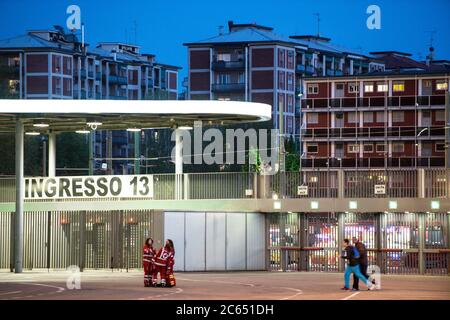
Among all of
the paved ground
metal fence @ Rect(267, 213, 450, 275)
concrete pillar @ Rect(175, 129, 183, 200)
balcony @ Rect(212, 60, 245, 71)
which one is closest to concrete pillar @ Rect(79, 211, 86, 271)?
the paved ground

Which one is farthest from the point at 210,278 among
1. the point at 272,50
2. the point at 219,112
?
the point at 272,50

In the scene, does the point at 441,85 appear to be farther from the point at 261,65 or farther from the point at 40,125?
the point at 40,125

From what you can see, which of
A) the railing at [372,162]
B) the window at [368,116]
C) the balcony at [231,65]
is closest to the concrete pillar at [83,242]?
the railing at [372,162]

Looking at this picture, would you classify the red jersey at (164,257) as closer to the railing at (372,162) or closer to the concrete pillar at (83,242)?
the concrete pillar at (83,242)

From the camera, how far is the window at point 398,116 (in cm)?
13238

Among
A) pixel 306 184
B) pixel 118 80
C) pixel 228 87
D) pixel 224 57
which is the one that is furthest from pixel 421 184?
pixel 118 80

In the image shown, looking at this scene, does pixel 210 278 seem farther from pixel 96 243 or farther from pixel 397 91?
pixel 397 91

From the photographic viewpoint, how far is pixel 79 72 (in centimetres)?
16050

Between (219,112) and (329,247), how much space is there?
22.9ft

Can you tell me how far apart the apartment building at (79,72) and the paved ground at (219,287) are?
91.9 meters

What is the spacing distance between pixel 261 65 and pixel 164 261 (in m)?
124

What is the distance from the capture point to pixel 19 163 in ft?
162

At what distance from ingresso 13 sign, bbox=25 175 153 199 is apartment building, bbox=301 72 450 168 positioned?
7848 cm
